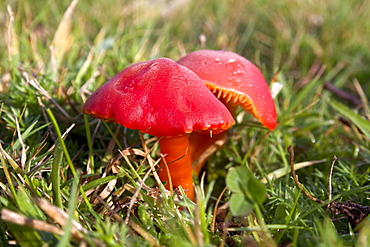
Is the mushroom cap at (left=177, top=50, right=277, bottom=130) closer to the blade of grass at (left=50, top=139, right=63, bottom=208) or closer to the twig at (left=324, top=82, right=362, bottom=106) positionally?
the blade of grass at (left=50, top=139, right=63, bottom=208)

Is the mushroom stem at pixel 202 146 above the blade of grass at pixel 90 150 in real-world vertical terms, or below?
below

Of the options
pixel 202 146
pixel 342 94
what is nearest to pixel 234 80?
pixel 202 146

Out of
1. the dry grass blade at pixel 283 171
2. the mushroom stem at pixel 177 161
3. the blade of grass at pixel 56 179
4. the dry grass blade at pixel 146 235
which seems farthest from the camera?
the dry grass blade at pixel 283 171

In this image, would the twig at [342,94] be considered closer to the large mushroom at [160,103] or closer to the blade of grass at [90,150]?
the large mushroom at [160,103]

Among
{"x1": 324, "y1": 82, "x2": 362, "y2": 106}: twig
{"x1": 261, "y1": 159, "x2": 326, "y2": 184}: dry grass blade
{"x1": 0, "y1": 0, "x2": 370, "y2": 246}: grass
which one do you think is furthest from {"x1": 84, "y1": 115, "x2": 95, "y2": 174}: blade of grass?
{"x1": 324, "y1": 82, "x2": 362, "y2": 106}: twig

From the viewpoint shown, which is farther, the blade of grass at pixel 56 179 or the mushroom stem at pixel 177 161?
the mushroom stem at pixel 177 161

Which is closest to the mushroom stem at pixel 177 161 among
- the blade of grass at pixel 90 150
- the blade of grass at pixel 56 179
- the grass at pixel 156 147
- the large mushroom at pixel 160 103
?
the grass at pixel 156 147

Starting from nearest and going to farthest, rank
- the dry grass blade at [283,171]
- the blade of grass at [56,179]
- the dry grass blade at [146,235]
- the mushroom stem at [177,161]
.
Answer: the dry grass blade at [146,235] < the blade of grass at [56,179] < the mushroom stem at [177,161] < the dry grass blade at [283,171]
